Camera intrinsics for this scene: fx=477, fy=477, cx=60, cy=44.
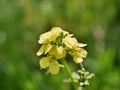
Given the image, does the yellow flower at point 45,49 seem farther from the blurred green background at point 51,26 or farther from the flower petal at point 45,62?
the blurred green background at point 51,26

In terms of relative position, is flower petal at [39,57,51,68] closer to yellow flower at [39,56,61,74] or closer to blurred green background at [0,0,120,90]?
yellow flower at [39,56,61,74]

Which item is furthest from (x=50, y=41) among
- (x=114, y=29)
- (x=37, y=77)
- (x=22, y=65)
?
(x=114, y=29)

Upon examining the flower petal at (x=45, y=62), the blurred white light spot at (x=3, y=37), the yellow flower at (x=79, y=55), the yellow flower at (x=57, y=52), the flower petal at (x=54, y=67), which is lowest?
the blurred white light spot at (x=3, y=37)

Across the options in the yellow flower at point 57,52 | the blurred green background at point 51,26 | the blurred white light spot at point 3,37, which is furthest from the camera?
the blurred white light spot at point 3,37

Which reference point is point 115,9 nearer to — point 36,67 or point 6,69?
point 36,67

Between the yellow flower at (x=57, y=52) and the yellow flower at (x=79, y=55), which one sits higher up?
the yellow flower at (x=57, y=52)

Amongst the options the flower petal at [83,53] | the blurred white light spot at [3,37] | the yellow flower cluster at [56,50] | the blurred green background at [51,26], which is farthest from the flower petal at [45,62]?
the blurred white light spot at [3,37]

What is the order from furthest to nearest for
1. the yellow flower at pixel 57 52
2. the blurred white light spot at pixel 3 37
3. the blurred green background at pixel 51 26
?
the blurred white light spot at pixel 3 37 < the blurred green background at pixel 51 26 < the yellow flower at pixel 57 52

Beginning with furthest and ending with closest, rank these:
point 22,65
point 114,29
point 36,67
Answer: point 114,29
point 36,67
point 22,65
